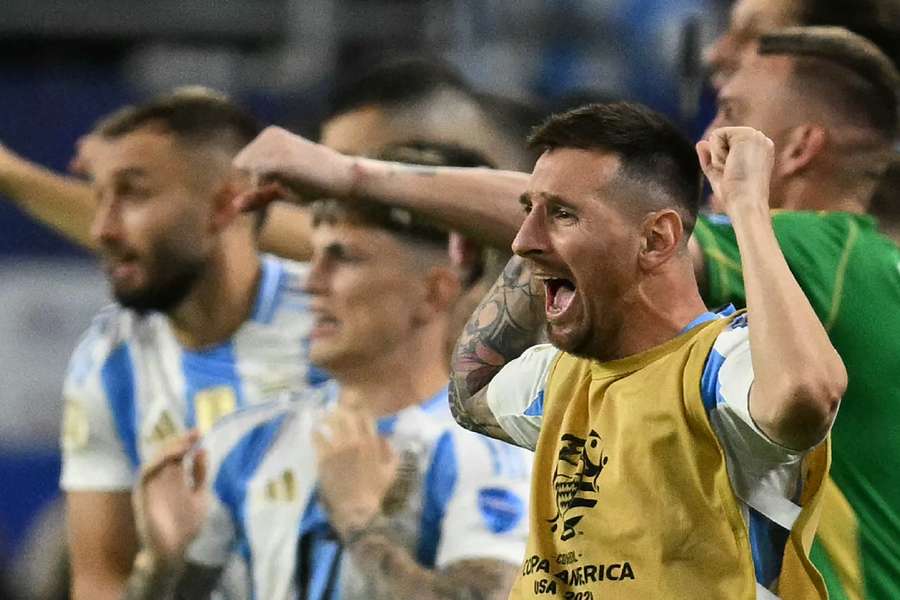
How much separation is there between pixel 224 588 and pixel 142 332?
1.08 meters

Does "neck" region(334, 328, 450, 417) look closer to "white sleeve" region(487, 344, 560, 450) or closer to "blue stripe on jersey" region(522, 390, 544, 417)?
"white sleeve" region(487, 344, 560, 450)

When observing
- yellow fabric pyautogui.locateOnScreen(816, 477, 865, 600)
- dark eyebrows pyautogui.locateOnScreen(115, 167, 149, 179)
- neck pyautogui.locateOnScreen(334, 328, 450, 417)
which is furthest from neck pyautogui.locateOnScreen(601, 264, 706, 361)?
dark eyebrows pyautogui.locateOnScreen(115, 167, 149, 179)

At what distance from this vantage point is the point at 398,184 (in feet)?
12.2

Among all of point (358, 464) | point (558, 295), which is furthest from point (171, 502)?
point (558, 295)

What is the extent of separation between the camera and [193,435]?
581cm

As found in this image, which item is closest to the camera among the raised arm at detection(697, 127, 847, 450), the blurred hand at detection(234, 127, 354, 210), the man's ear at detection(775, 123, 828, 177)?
the raised arm at detection(697, 127, 847, 450)

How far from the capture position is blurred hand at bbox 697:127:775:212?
2789 millimetres

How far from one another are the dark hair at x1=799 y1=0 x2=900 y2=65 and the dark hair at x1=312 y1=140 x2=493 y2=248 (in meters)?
0.97

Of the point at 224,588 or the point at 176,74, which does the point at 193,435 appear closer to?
the point at 224,588

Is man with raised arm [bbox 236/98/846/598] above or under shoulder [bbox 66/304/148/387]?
above

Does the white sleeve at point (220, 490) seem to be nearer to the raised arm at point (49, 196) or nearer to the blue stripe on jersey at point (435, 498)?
the blue stripe on jersey at point (435, 498)

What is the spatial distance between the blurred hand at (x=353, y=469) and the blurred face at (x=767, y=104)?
1.69 m

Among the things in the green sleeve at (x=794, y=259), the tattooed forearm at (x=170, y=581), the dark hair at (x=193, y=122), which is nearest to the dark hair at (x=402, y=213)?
the dark hair at (x=193, y=122)

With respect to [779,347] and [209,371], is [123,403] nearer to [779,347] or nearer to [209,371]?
[209,371]
